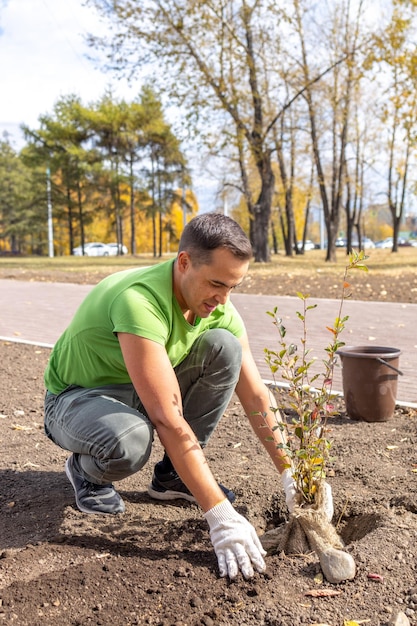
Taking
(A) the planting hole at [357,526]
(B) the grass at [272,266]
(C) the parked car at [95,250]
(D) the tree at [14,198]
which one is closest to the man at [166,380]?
(A) the planting hole at [357,526]

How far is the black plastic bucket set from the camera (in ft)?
14.5

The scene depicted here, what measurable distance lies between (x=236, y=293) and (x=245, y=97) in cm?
923

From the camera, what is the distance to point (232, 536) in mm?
2346

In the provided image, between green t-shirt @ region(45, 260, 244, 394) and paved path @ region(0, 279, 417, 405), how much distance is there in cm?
269

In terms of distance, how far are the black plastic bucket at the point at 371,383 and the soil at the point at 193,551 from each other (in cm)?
38

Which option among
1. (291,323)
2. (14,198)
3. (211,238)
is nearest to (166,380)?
(211,238)

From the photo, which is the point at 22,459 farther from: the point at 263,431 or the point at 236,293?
the point at 236,293

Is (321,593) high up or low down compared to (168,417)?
down

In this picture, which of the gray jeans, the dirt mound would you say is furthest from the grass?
Result: the gray jeans

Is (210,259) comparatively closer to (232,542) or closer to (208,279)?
(208,279)

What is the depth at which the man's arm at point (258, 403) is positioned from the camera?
2869mm

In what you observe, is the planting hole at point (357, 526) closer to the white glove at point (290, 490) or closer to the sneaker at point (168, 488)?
the white glove at point (290, 490)

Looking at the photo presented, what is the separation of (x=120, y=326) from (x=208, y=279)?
1.25 feet

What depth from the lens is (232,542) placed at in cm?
235
